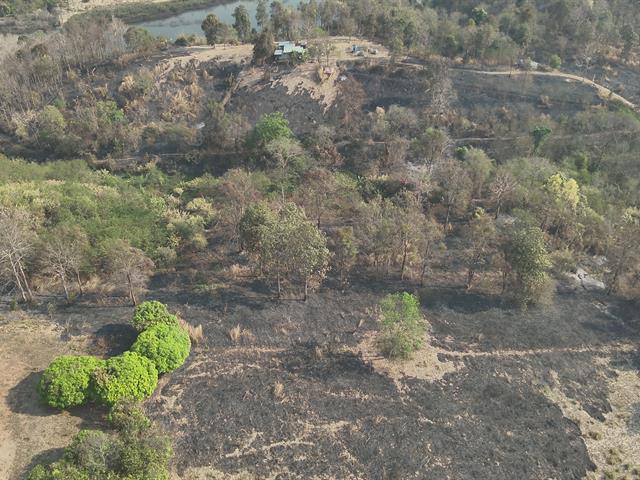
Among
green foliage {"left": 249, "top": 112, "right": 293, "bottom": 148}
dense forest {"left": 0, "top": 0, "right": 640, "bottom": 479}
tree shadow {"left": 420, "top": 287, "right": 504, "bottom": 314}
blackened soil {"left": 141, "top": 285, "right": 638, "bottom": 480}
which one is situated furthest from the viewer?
green foliage {"left": 249, "top": 112, "right": 293, "bottom": 148}

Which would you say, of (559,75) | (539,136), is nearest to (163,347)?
(539,136)

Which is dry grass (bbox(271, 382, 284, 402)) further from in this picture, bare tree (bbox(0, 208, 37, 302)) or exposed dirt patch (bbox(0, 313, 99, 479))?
bare tree (bbox(0, 208, 37, 302))

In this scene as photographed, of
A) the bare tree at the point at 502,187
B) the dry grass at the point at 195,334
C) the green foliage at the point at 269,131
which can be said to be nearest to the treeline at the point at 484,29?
the green foliage at the point at 269,131

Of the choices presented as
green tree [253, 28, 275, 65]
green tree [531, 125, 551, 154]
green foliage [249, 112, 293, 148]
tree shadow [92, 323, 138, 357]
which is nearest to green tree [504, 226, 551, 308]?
green tree [531, 125, 551, 154]

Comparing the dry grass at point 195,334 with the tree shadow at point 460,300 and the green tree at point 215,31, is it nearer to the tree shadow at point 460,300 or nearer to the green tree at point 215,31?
the tree shadow at point 460,300

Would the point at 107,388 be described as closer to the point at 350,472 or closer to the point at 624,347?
the point at 350,472
